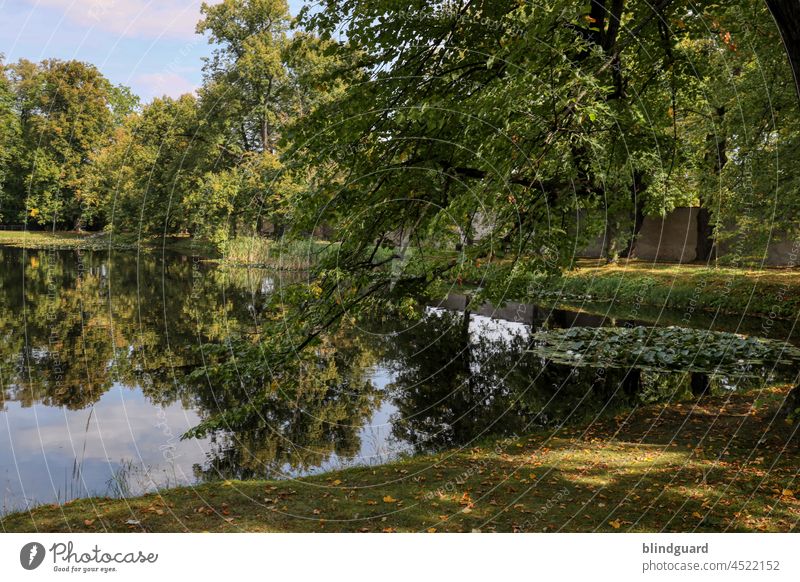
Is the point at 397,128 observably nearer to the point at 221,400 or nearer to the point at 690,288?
the point at 221,400

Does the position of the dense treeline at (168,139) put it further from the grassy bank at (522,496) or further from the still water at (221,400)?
the grassy bank at (522,496)

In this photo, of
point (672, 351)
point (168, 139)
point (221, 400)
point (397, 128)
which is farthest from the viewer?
point (672, 351)

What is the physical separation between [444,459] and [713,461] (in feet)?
10.6

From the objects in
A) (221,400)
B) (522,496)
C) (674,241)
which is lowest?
(221,400)

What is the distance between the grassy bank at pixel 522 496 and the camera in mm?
5598

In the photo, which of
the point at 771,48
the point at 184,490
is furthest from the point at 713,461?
the point at 771,48

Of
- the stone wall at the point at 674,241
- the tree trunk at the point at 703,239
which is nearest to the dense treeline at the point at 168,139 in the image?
the stone wall at the point at 674,241

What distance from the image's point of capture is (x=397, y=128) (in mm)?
9070

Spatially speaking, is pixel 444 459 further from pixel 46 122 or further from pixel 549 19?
pixel 46 122
